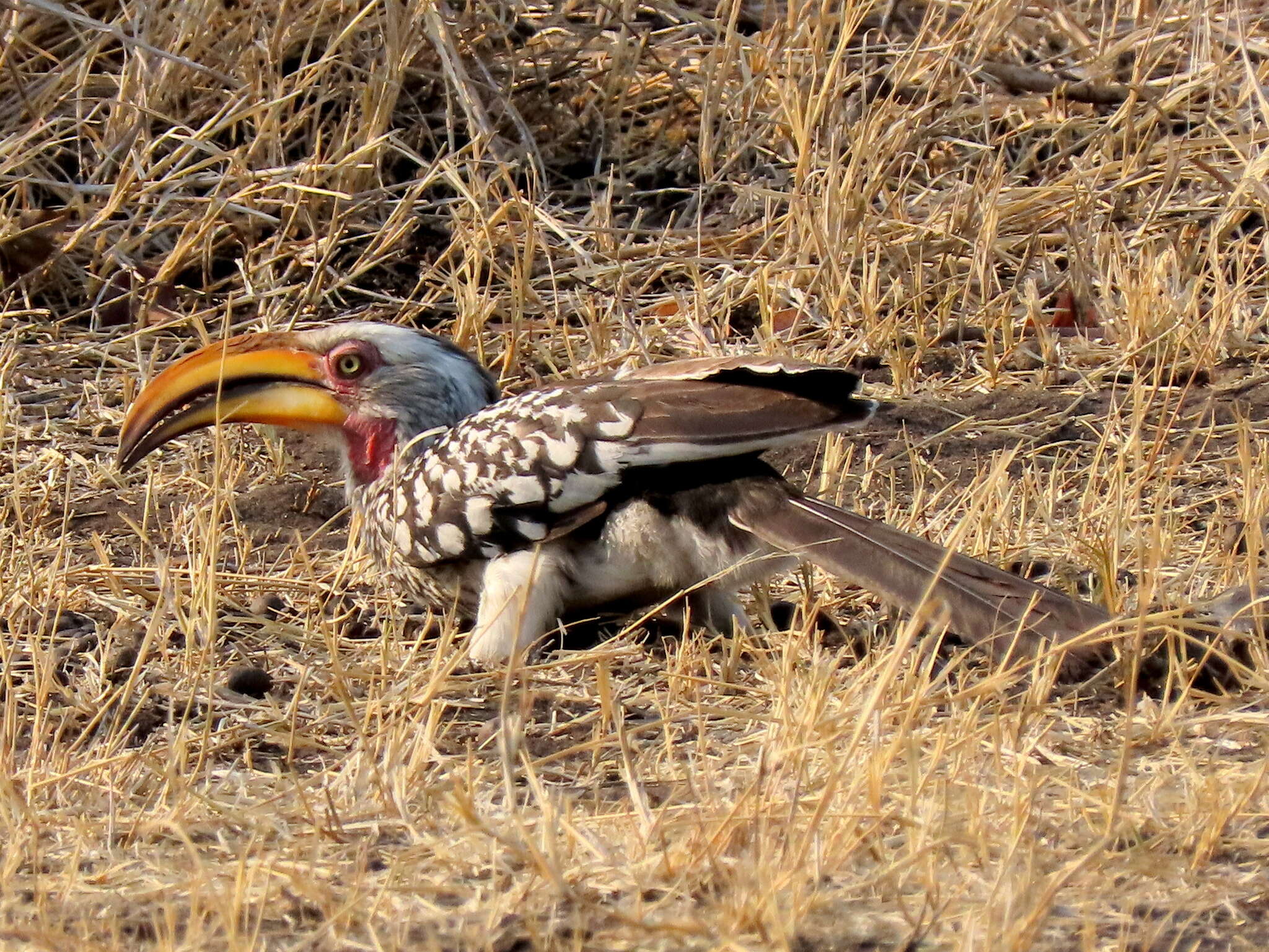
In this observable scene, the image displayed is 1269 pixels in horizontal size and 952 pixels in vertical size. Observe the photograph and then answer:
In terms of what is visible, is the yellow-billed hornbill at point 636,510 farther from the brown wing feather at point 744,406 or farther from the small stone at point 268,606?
the small stone at point 268,606

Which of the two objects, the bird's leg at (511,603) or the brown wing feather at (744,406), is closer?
the brown wing feather at (744,406)

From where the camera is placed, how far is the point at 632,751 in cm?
291

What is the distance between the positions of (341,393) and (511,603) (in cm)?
76

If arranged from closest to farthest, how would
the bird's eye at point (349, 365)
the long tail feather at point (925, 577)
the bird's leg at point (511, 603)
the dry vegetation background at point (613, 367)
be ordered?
the dry vegetation background at point (613, 367), the long tail feather at point (925, 577), the bird's leg at point (511, 603), the bird's eye at point (349, 365)

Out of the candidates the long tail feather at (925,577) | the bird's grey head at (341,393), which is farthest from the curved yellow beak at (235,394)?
the long tail feather at (925,577)

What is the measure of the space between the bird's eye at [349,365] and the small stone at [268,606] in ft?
1.59

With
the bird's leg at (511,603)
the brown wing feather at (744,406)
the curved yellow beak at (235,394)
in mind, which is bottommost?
the bird's leg at (511,603)

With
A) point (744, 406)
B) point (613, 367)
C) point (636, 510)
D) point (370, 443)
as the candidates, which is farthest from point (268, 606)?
point (613, 367)

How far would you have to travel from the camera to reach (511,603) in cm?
337

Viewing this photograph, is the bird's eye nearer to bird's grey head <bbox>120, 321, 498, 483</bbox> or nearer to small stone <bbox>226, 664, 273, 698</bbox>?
bird's grey head <bbox>120, 321, 498, 483</bbox>

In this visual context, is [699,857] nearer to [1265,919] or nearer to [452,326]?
[1265,919]

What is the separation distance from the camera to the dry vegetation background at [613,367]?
234 centimetres

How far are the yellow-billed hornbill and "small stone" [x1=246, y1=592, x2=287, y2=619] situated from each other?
21 cm

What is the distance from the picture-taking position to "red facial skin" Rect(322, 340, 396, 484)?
387 centimetres
